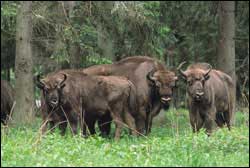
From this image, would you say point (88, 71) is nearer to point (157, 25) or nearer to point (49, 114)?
point (49, 114)

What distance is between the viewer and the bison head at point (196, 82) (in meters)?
18.0

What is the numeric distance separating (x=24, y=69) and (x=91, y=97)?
478 cm

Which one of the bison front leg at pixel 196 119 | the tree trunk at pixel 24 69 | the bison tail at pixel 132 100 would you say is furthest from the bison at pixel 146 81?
the tree trunk at pixel 24 69

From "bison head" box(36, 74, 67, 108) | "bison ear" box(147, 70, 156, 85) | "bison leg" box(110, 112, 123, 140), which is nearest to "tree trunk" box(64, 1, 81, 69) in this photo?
"bison ear" box(147, 70, 156, 85)

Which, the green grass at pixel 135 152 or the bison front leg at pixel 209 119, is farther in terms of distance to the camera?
the bison front leg at pixel 209 119

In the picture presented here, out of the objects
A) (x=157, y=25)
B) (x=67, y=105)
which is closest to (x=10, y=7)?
(x=157, y=25)

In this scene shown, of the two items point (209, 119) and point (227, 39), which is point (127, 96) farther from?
point (227, 39)

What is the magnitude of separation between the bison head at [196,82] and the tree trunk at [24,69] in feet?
A: 19.6

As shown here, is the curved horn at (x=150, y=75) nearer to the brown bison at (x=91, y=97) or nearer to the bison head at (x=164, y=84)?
the bison head at (x=164, y=84)

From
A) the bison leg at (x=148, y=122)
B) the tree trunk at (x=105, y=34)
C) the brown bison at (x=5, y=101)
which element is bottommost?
the brown bison at (x=5, y=101)

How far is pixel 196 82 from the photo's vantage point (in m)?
18.1

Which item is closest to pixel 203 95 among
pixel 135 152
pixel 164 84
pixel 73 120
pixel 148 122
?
pixel 164 84

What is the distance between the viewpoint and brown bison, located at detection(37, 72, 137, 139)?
17781mm

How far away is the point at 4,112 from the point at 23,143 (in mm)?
12932
